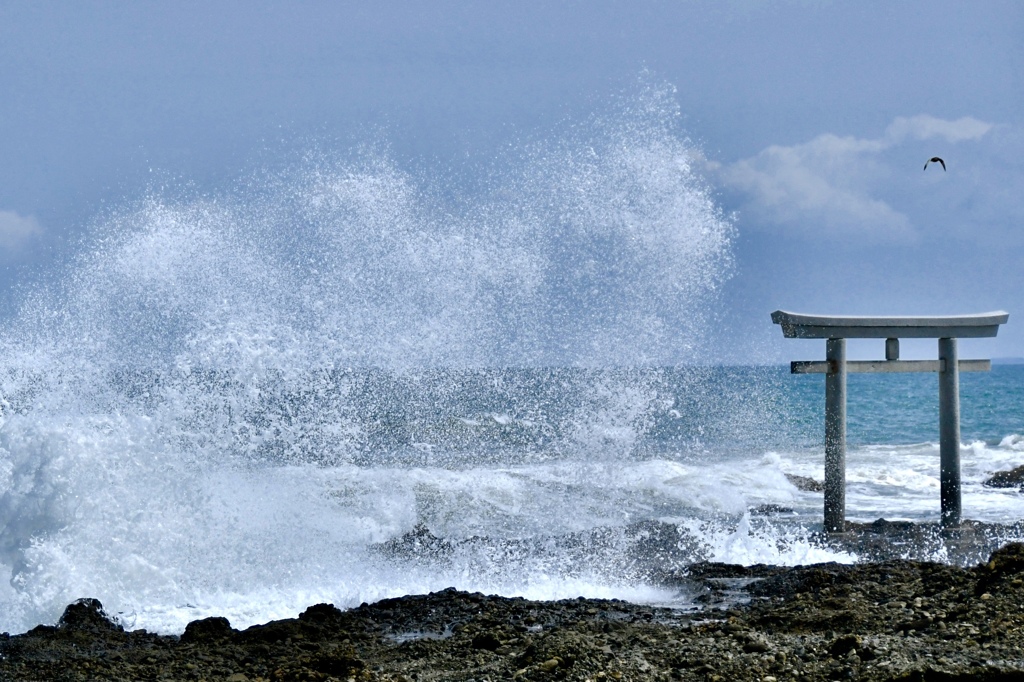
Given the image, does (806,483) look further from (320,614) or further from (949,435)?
(320,614)

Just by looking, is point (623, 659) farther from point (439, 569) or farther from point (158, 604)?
point (158, 604)

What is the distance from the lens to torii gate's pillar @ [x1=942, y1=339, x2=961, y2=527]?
12164mm

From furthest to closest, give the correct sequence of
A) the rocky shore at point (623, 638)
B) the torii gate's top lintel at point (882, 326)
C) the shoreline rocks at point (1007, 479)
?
the shoreline rocks at point (1007, 479) < the torii gate's top lintel at point (882, 326) < the rocky shore at point (623, 638)

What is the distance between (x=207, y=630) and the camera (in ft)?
23.9

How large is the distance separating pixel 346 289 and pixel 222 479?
538 cm

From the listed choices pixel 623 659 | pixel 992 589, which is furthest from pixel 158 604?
pixel 992 589

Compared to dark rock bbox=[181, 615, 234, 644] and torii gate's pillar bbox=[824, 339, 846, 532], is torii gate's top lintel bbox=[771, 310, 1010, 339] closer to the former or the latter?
torii gate's pillar bbox=[824, 339, 846, 532]

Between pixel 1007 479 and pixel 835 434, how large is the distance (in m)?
7.79

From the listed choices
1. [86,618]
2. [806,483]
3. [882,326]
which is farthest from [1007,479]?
[86,618]

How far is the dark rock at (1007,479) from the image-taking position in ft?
57.1

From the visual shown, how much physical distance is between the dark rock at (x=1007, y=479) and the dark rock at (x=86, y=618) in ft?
49.0

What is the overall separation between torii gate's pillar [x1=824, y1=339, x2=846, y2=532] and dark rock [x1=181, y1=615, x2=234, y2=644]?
7.34m

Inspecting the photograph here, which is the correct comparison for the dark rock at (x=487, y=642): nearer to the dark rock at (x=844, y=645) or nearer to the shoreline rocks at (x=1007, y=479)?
the dark rock at (x=844, y=645)

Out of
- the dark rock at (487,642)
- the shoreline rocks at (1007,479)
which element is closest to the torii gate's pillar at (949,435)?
the shoreline rocks at (1007,479)
